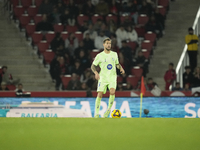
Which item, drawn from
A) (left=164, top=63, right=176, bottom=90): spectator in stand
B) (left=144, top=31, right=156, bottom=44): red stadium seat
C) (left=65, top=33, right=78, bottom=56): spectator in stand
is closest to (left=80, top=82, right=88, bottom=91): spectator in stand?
(left=65, top=33, right=78, bottom=56): spectator in stand

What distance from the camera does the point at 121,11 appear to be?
1817 cm

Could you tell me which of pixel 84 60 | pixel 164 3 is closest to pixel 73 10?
pixel 84 60

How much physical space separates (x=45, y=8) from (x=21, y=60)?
102 inches

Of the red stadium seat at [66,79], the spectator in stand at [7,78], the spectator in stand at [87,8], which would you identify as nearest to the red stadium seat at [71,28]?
the spectator in stand at [87,8]

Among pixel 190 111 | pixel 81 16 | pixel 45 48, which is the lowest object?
pixel 190 111

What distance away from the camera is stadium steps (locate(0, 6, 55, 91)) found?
1653 cm

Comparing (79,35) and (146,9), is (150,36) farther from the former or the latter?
(79,35)

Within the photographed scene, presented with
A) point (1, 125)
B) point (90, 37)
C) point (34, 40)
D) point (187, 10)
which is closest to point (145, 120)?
point (1, 125)

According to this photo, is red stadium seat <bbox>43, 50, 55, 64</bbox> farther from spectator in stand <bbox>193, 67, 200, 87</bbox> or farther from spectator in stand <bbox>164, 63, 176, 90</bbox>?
spectator in stand <bbox>193, 67, 200, 87</bbox>

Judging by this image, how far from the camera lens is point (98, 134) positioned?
6430 mm

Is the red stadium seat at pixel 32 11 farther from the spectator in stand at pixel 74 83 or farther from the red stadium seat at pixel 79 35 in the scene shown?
the spectator in stand at pixel 74 83

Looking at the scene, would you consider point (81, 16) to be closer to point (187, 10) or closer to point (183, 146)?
point (187, 10)

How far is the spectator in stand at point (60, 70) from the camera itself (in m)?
15.4

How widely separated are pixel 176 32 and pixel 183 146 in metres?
12.9
